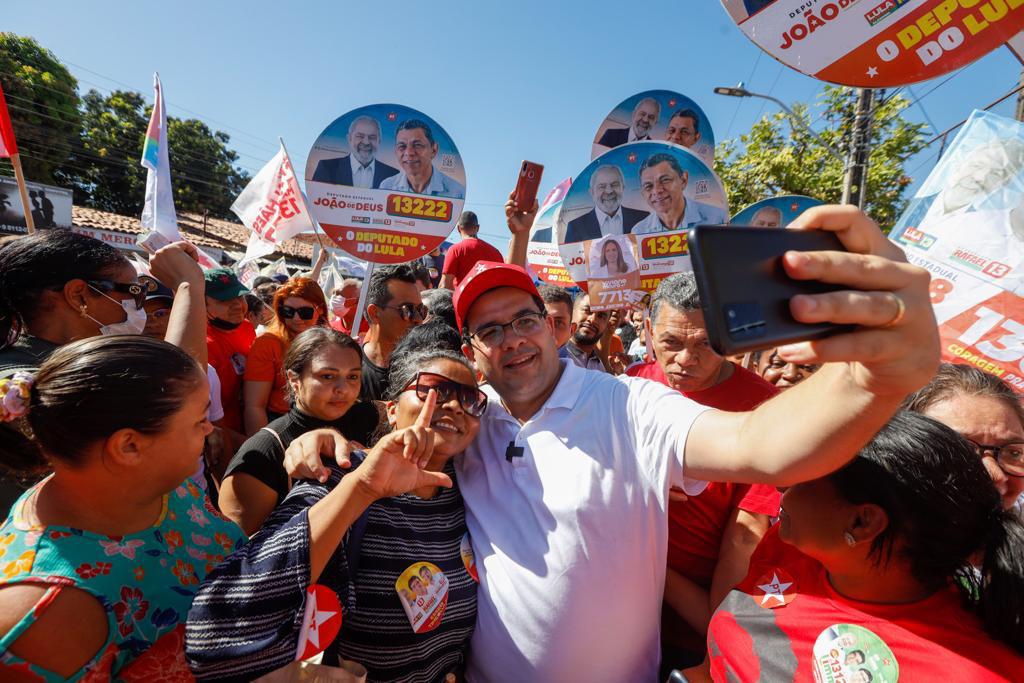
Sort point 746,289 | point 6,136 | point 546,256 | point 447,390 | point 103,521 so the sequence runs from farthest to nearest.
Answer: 1. point 546,256
2. point 6,136
3. point 447,390
4. point 103,521
5. point 746,289

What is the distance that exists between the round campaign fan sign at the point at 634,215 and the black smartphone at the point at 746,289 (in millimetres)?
3300

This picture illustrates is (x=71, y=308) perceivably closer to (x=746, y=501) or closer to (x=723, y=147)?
(x=746, y=501)

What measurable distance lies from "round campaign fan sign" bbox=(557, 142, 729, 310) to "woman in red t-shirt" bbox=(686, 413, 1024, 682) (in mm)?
2825

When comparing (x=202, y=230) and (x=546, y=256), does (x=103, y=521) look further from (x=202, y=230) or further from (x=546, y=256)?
(x=202, y=230)

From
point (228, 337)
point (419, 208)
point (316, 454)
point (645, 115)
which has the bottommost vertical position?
point (316, 454)

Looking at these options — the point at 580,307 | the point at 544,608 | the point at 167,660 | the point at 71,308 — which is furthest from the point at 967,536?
the point at 580,307

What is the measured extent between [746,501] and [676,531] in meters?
0.30

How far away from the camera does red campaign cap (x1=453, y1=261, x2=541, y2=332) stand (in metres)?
2.11

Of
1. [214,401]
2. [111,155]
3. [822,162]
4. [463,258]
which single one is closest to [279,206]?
[463,258]

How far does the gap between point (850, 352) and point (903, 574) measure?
86cm

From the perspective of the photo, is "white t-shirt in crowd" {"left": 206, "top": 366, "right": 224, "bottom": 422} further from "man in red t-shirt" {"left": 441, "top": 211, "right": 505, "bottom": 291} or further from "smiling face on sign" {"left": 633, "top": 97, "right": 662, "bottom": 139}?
"smiling face on sign" {"left": 633, "top": 97, "right": 662, "bottom": 139}

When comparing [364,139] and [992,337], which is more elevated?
[364,139]

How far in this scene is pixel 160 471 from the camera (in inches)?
54.8

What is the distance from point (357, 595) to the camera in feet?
4.94
